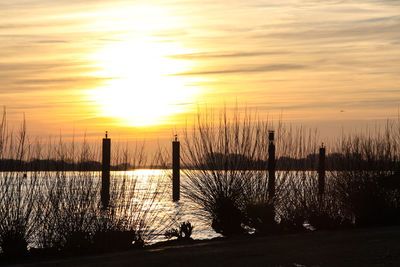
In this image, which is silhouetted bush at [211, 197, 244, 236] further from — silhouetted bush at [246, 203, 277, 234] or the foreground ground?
the foreground ground

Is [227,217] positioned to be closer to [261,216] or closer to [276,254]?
[261,216]

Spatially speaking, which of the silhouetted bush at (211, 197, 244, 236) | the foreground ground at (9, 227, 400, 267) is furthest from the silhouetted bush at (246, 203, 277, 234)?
the foreground ground at (9, 227, 400, 267)

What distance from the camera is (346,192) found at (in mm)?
17578

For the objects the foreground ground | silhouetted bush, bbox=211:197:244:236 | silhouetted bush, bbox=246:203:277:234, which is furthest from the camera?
silhouetted bush, bbox=211:197:244:236

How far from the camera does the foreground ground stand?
10133mm

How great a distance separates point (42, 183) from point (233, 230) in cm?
527

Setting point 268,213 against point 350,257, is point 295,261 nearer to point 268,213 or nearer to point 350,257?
point 350,257

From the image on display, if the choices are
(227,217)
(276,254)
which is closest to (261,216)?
(227,217)

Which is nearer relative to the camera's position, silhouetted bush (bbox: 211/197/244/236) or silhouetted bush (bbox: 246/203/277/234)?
silhouetted bush (bbox: 246/203/277/234)

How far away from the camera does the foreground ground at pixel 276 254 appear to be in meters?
10.1

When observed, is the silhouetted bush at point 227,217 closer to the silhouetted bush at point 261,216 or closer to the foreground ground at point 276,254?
the silhouetted bush at point 261,216

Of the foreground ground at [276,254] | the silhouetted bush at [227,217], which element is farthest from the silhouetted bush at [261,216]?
the foreground ground at [276,254]

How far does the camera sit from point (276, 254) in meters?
11.1

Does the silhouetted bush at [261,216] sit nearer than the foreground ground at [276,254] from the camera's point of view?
No
